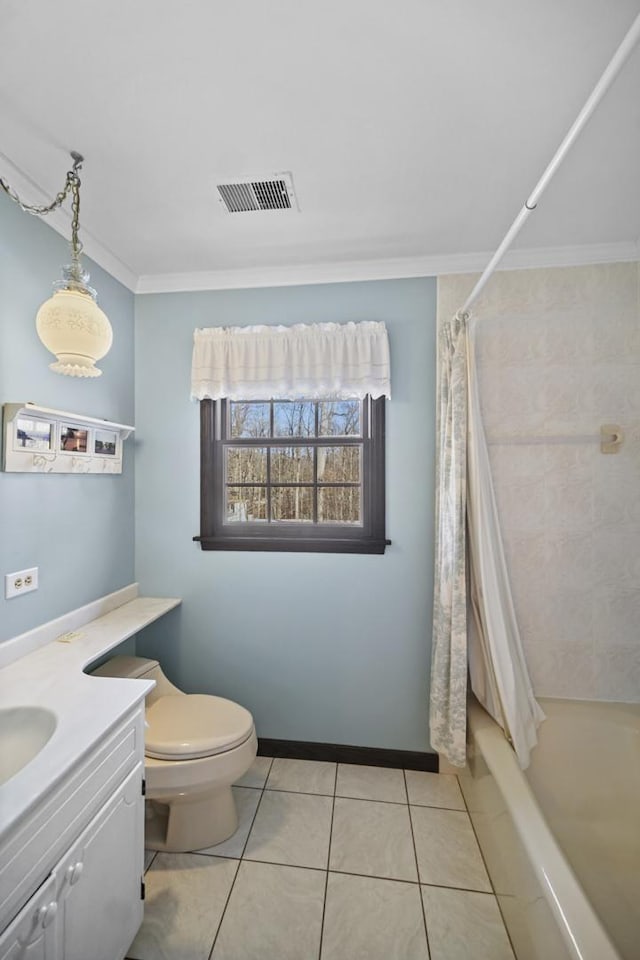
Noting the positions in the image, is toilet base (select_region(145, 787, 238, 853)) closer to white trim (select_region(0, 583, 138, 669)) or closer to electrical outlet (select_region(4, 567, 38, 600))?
white trim (select_region(0, 583, 138, 669))

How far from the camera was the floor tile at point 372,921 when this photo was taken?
119 centimetres

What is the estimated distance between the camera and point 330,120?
1197 millimetres

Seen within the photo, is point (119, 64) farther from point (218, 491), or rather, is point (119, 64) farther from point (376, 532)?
point (376, 532)

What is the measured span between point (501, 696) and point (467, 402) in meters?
1.18

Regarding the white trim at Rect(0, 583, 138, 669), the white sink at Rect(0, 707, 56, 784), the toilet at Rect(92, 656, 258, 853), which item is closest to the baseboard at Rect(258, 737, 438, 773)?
the toilet at Rect(92, 656, 258, 853)

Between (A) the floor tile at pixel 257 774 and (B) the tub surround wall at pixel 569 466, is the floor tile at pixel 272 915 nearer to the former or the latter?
(A) the floor tile at pixel 257 774

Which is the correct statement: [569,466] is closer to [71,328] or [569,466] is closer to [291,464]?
→ [291,464]

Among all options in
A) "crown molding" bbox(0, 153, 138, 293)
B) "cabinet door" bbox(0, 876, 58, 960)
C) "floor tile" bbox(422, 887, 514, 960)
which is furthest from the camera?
"crown molding" bbox(0, 153, 138, 293)

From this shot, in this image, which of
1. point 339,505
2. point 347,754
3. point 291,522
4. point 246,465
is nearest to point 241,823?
point 347,754

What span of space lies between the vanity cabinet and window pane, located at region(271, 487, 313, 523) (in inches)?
42.7

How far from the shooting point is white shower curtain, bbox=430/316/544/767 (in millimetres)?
1646

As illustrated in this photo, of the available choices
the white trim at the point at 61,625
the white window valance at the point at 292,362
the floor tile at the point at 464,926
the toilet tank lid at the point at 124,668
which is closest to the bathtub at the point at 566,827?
the floor tile at the point at 464,926

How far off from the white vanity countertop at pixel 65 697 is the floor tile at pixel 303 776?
37.2 inches

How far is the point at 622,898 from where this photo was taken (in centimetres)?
130
